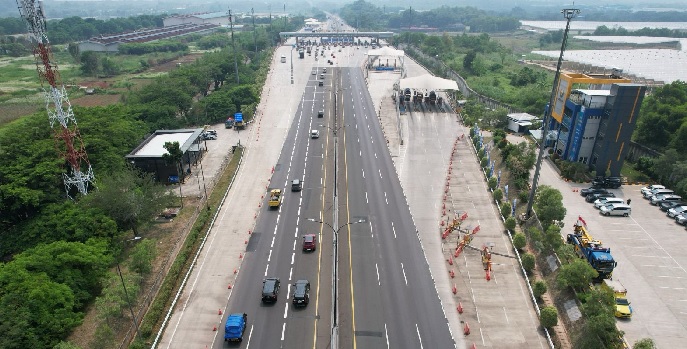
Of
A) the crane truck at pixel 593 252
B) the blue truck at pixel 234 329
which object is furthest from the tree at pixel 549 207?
the blue truck at pixel 234 329

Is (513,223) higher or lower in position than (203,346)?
higher

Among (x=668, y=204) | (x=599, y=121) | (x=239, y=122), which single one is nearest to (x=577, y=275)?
(x=668, y=204)

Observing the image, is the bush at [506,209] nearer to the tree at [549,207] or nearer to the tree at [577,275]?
the tree at [549,207]

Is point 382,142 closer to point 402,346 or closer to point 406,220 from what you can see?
point 406,220

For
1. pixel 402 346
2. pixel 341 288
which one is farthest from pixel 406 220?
pixel 402 346

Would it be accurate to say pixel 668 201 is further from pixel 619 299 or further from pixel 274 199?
pixel 274 199

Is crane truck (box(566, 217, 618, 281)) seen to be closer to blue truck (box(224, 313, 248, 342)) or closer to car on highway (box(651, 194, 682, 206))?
car on highway (box(651, 194, 682, 206))
